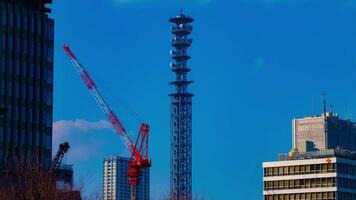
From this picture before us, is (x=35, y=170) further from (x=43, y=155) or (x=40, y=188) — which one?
(x=43, y=155)

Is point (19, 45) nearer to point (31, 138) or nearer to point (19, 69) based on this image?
point (19, 69)

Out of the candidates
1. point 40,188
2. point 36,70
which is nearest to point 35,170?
point 40,188

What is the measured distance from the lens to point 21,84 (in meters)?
196

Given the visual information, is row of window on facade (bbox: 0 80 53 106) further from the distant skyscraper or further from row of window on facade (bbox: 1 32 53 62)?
row of window on facade (bbox: 1 32 53 62)

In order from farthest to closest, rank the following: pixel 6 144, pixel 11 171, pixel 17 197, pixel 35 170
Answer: pixel 6 144 < pixel 11 171 < pixel 35 170 < pixel 17 197

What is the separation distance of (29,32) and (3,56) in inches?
267

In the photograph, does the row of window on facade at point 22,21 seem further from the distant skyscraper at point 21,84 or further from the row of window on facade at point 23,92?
the row of window on facade at point 23,92

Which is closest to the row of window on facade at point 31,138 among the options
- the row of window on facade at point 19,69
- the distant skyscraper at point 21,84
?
the distant skyscraper at point 21,84

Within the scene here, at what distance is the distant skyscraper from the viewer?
192 metres

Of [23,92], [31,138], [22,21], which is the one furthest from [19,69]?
[31,138]

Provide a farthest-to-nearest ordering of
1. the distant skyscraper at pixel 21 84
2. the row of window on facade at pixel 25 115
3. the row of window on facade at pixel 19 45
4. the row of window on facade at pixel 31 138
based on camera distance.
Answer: the row of window on facade at pixel 19 45 < the row of window on facade at pixel 25 115 < the distant skyscraper at pixel 21 84 < the row of window on facade at pixel 31 138

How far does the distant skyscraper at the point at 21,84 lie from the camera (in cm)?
19162

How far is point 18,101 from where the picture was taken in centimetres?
19450

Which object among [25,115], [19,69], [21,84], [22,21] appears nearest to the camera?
[25,115]
